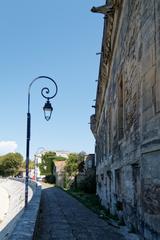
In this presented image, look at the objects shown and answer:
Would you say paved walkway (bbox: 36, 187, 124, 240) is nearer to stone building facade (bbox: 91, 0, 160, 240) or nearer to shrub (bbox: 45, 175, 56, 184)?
stone building facade (bbox: 91, 0, 160, 240)

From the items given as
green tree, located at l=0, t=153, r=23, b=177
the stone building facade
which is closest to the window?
the stone building facade

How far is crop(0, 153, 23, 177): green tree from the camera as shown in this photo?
104 metres

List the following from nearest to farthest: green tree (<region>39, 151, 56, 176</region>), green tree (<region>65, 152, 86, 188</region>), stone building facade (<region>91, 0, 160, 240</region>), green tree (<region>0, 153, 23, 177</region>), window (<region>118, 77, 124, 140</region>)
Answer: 1. stone building facade (<region>91, 0, 160, 240</region>)
2. window (<region>118, 77, 124, 140</region>)
3. green tree (<region>65, 152, 86, 188</region>)
4. green tree (<region>39, 151, 56, 176</region>)
5. green tree (<region>0, 153, 23, 177</region>)

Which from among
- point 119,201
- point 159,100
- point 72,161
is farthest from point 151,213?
point 72,161

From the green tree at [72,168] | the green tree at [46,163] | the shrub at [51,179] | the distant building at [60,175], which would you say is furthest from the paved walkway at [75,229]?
the green tree at [46,163]

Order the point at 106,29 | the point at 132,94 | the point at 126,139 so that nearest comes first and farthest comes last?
→ the point at 132,94, the point at 126,139, the point at 106,29

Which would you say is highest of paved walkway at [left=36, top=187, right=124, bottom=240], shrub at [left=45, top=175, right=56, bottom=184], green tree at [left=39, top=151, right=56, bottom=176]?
green tree at [left=39, top=151, right=56, bottom=176]

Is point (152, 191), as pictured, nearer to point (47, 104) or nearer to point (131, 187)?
point (131, 187)

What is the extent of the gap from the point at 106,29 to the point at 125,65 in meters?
4.38

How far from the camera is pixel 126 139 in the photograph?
35.9 feet

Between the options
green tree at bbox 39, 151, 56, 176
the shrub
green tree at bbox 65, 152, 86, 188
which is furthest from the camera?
green tree at bbox 39, 151, 56, 176

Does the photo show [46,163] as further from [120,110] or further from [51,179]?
[120,110]

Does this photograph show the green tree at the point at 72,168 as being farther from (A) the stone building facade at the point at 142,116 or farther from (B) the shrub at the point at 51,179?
(A) the stone building facade at the point at 142,116

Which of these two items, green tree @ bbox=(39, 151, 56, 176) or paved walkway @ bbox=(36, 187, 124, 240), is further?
green tree @ bbox=(39, 151, 56, 176)
